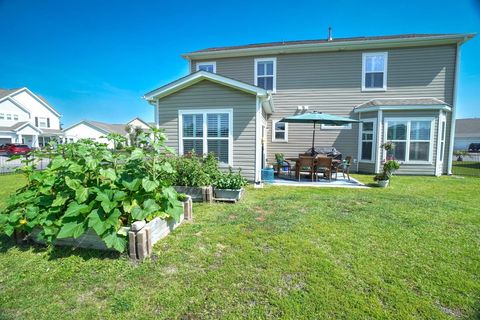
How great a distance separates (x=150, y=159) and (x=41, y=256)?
74.2 inches

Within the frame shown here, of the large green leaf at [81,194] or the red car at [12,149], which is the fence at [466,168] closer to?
the large green leaf at [81,194]

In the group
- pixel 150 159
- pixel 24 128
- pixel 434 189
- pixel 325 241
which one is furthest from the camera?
pixel 24 128

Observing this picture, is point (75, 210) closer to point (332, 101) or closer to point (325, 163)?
point (325, 163)

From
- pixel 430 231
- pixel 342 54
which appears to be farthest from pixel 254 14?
pixel 430 231

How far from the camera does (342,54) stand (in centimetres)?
1100

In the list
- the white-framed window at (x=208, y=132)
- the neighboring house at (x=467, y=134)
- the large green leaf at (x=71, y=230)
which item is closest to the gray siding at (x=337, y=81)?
the white-framed window at (x=208, y=132)

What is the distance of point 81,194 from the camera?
299cm

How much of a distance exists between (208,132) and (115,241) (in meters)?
5.31

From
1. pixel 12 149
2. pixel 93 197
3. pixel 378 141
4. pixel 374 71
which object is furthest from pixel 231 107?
pixel 12 149

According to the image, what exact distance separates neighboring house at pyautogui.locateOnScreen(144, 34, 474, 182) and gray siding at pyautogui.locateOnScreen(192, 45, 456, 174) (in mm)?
44

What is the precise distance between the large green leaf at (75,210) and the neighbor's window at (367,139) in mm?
10869

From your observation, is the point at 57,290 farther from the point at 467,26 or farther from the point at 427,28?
the point at 427,28

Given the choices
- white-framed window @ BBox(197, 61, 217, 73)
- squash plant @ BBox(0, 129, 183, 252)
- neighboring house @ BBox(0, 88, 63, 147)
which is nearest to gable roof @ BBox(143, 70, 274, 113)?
squash plant @ BBox(0, 129, 183, 252)

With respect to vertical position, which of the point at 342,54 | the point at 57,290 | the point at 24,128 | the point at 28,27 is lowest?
the point at 57,290
